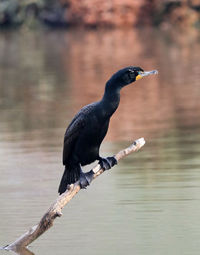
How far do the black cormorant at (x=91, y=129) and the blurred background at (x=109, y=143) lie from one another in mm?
491

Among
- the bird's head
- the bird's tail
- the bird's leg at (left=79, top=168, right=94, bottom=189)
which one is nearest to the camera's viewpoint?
the bird's head

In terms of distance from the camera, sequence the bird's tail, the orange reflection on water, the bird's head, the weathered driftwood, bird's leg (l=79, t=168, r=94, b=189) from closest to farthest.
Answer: the weathered driftwood < the bird's head < bird's leg (l=79, t=168, r=94, b=189) < the bird's tail < the orange reflection on water

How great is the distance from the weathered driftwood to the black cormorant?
0.12m

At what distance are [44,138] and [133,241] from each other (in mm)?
5077

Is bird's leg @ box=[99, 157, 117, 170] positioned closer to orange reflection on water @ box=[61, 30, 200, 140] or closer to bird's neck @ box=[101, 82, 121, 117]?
bird's neck @ box=[101, 82, 121, 117]

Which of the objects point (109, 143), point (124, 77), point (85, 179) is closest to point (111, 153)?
point (109, 143)

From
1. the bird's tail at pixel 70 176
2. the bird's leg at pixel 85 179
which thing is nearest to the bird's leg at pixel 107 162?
the bird's leg at pixel 85 179

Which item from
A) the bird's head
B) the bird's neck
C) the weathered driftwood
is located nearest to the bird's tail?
the weathered driftwood

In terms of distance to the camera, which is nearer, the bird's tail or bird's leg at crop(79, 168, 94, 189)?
bird's leg at crop(79, 168, 94, 189)

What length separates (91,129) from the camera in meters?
6.45

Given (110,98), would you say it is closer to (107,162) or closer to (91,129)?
(91,129)

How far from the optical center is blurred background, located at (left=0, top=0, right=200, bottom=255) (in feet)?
23.1

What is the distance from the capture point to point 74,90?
17.0 meters

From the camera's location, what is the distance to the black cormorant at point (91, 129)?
636 cm
